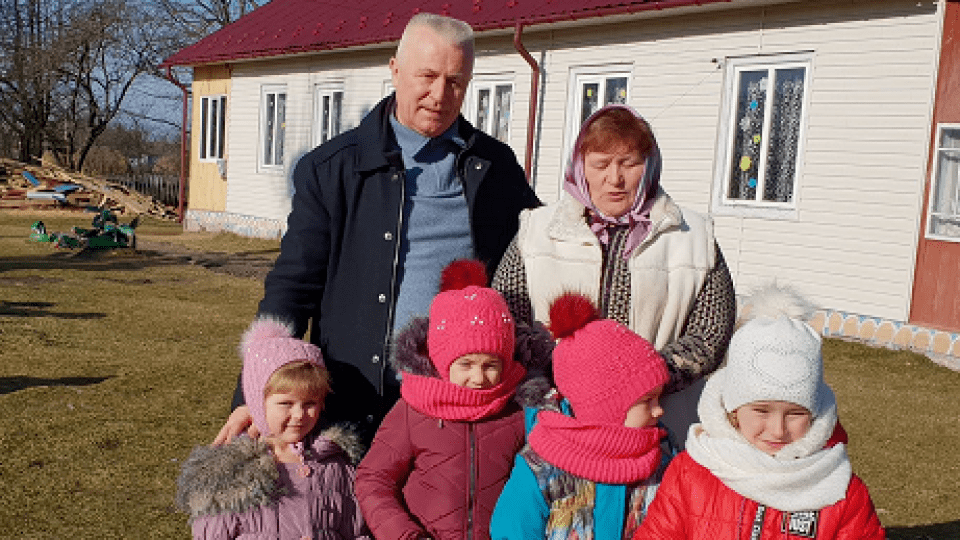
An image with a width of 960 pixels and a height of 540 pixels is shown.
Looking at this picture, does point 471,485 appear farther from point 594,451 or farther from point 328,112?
point 328,112

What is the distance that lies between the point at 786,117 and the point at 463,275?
856 centimetres

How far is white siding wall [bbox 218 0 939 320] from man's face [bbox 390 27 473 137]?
674 centimetres

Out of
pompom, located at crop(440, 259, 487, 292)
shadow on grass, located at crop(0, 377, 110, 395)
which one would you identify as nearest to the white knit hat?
pompom, located at crop(440, 259, 487, 292)

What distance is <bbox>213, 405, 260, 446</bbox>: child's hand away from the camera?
3.06 metres

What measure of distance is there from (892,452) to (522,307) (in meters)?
4.41

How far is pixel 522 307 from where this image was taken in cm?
297

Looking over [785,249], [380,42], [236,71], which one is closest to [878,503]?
[785,249]

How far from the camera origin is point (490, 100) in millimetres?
14789

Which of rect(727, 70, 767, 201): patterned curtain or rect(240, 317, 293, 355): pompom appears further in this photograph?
rect(727, 70, 767, 201): patterned curtain

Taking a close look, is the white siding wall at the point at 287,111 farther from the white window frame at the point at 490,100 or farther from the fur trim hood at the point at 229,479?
the fur trim hood at the point at 229,479

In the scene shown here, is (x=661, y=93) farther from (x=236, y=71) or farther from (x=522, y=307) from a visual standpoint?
(x=236, y=71)

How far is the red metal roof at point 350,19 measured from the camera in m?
12.4

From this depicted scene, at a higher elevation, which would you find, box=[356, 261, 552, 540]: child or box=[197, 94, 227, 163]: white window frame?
box=[197, 94, 227, 163]: white window frame

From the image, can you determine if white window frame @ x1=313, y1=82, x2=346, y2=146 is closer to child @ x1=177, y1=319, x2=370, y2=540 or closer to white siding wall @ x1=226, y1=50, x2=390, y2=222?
white siding wall @ x1=226, y1=50, x2=390, y2=222
